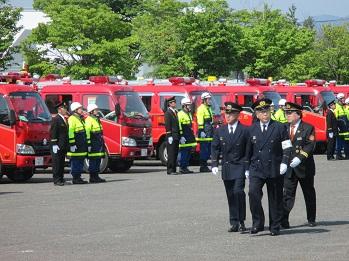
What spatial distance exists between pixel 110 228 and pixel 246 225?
6.55ft

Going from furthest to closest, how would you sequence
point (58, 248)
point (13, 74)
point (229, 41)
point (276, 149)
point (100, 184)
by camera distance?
point (229, 41), point (13, 74), point (100, 184), point (276, 149), point (58, 248)

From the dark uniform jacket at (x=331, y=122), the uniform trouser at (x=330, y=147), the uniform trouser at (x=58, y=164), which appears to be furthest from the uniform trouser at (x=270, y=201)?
the dark uniform jacket at (x=331, y=122)

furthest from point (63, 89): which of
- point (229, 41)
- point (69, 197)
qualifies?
point (229, 41)

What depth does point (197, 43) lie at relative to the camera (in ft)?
170

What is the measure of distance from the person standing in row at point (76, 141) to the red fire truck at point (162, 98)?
6160 mm

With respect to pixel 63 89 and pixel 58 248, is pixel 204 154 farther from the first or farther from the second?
pixel 58 248

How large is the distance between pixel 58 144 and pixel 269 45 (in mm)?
39375

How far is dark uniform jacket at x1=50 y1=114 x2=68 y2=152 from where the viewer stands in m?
22.1

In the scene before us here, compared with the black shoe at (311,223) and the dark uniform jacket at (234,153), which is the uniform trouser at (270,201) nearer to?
the dark uniform jacket at (234,153)

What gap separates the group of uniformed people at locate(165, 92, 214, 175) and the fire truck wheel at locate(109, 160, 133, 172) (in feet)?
4.94

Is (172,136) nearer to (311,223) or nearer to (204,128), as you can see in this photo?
(204,128)

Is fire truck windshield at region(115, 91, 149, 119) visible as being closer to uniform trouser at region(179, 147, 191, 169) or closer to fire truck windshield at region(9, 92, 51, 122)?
uniform trouser at region(179, 147, 191, 169)

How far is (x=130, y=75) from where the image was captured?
50.5 m

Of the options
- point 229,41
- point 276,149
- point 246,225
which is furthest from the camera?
point 229,41
